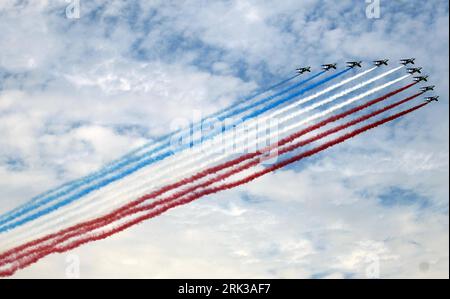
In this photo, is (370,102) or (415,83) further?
(415,83)

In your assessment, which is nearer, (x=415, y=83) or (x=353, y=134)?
(x=353, y=134)
